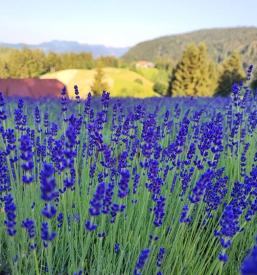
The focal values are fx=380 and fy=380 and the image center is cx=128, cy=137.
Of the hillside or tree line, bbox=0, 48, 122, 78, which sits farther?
tree line, bbox=0, 48, 122, 78

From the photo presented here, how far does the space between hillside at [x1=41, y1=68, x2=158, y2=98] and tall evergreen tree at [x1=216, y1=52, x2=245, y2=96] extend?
13.1m

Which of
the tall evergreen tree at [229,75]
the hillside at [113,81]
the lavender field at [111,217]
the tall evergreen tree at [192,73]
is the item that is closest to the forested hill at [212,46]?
the hillside at [113,81]

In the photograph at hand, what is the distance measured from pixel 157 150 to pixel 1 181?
1001mm

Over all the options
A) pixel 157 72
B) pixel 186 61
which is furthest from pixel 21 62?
pixel 157 72

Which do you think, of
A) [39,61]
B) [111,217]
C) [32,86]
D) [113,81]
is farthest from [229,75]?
[39,61]

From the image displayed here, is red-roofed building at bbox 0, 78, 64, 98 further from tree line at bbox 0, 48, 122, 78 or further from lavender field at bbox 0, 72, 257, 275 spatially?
tree line at bbox 0, 48, 122, 78

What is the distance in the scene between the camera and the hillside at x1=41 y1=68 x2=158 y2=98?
48781mm

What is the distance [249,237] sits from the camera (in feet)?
8.05

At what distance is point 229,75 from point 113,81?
2978 cm

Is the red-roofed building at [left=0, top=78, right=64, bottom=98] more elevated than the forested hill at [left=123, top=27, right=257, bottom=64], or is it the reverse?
the forested hill at [left=123, top=27, right=257, bottom=64]

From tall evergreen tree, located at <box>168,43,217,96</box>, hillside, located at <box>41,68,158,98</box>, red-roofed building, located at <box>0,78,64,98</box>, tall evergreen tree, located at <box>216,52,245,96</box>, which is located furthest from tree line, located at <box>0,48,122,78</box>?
red-roofed building, located at <box>0,78,64,98</box>

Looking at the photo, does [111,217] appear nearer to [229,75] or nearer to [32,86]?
[32,86]

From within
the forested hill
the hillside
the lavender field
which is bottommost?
the hillside

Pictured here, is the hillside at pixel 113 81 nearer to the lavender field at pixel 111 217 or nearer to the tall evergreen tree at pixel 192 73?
the tall evergreen tree at pixel 192 73
